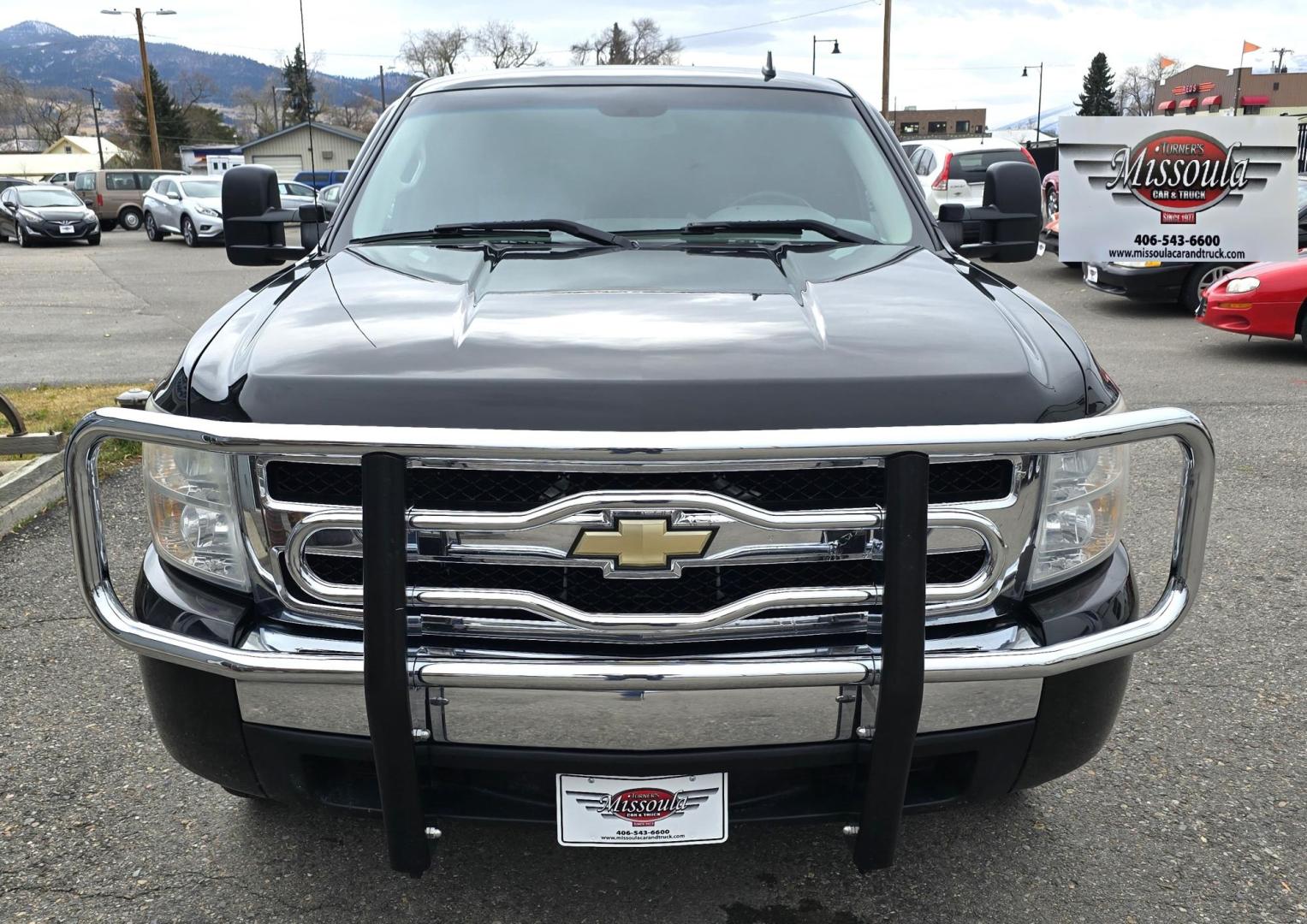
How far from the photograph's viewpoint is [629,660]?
1961 millimetres

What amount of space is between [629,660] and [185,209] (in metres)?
26.7

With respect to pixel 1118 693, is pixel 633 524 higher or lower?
higher

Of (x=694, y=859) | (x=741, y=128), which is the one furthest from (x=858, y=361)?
(x=741, y=128)

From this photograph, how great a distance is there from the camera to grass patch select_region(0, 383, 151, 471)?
6168mm

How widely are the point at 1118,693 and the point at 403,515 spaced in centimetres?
144

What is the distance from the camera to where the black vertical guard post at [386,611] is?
1867 millimetres

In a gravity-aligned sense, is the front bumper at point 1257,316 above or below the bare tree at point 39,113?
below

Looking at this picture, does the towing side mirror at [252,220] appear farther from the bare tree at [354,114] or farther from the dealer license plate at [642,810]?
the bare tree at [354,114]

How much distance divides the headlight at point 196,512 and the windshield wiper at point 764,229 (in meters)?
1.41

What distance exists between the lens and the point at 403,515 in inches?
74.4

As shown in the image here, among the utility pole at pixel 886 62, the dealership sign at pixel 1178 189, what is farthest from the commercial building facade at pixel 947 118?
the dealership sign at pixel 1178 189

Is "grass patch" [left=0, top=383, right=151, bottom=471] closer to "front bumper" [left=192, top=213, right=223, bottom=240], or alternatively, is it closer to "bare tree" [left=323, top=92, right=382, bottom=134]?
"front bumper" [left=192, top=213, right=223, bottom=240]

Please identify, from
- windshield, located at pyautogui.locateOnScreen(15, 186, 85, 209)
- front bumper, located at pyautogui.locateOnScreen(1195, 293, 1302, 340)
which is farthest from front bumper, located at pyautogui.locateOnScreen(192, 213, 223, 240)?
front bumper, located at pyautogui.locateOnScreen(1195, 293, 1302, 340)

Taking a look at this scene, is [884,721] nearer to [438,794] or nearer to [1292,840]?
[438,794]
